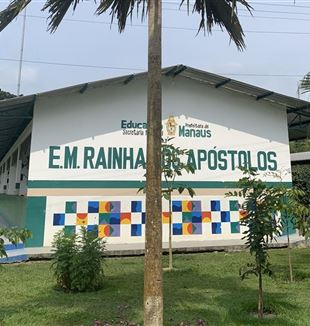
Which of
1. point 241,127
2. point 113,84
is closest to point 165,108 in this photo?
point 113,84

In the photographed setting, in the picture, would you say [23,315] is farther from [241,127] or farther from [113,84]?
[241,127]

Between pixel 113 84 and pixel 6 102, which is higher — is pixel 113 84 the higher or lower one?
the higher one

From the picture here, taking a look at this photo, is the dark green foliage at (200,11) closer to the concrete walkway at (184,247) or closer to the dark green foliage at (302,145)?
the dark green foliage at (302,145)

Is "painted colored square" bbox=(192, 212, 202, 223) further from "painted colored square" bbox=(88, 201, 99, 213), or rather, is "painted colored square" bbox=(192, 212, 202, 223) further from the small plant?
the small plant

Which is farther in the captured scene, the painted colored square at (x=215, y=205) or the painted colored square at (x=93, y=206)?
the painted colored square at (x=215, y=205)

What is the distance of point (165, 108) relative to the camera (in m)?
11.7

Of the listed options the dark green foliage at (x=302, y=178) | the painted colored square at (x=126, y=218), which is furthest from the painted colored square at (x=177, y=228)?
the dark green foliage at (x=302, y=178)

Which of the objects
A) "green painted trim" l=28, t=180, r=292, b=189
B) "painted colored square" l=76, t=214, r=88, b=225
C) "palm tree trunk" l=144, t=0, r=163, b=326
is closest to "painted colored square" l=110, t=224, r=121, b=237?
"painted colored square" l=76, t=214, r=88, b=225

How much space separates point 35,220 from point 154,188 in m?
7.02

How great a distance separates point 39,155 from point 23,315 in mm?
5784

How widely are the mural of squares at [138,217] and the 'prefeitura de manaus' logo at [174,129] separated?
1.88 metres

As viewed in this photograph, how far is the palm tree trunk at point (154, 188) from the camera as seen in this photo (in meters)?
3.66

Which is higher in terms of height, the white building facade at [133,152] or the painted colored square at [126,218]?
the white building facade at [133,152]

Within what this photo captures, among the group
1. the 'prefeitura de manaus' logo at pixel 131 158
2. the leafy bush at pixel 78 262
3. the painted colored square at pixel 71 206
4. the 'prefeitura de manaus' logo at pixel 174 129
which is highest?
the 'prefeitura de manaus' logo at pixel 174 129
